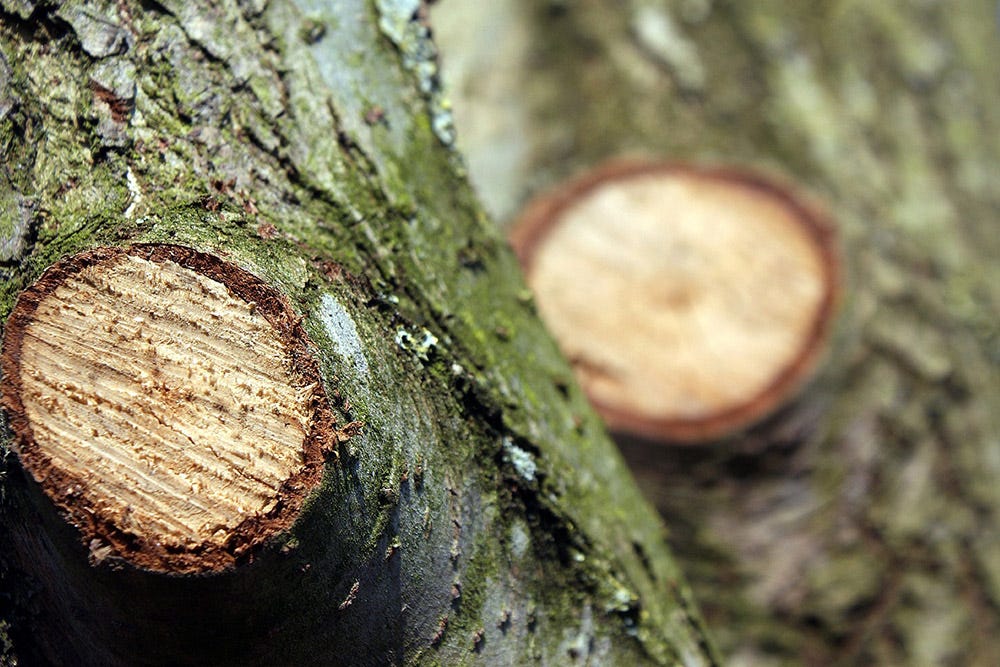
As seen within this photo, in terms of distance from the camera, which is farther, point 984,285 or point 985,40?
point 985,40

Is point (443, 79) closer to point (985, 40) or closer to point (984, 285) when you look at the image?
point (984, 285)

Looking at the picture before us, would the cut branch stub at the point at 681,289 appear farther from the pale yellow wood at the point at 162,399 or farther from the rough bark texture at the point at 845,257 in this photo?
the pale yellow wood at the point at 162,399

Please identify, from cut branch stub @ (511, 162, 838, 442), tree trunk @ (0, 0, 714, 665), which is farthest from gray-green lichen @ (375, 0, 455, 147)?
cut branch stub @ (511, 162, 838, 442)

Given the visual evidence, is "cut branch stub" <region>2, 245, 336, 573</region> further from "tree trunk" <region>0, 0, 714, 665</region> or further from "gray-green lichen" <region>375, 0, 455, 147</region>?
"gray-green lichen" <region>375, 0, 455, 147</region>

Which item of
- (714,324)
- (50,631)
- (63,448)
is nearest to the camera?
(63,448)

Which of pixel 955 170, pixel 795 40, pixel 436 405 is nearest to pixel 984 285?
pixel 955 170

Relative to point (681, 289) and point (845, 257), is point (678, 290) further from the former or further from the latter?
point (845, 257)

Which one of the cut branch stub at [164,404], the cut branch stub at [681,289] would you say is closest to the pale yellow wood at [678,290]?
the cut branch stub at [681,289]
